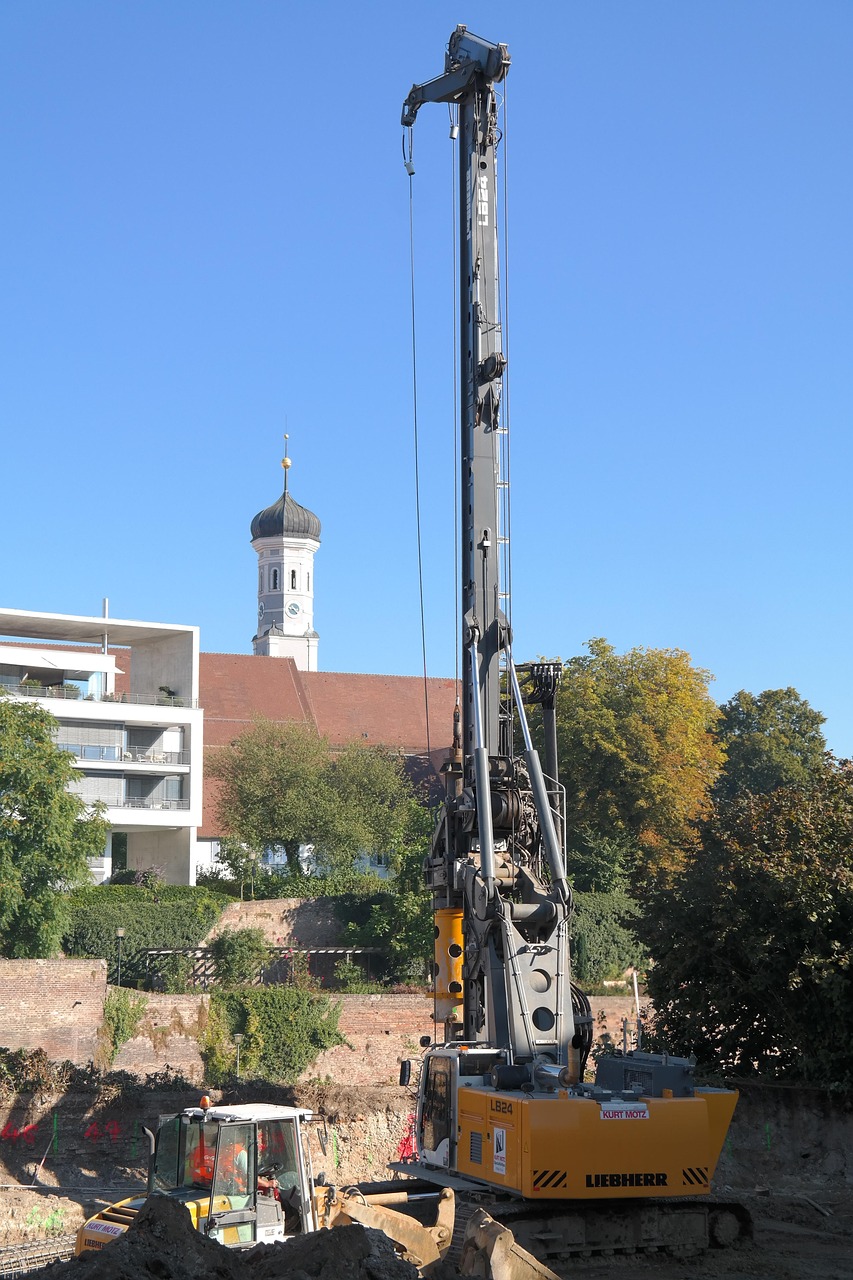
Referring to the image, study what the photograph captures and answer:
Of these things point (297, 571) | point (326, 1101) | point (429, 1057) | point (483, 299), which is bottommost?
point (326, 1101)

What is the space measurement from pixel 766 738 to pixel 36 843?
123 ft

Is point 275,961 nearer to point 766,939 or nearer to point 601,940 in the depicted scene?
point 601,940

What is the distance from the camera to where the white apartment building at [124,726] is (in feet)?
161

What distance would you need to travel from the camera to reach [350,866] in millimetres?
50000

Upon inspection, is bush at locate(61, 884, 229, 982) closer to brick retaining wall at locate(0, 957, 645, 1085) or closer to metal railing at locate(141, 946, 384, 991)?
metal railing at locate(141, 946, 384, 991)

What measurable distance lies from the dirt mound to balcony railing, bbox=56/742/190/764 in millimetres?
39792

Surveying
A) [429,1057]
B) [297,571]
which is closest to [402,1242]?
[429,1057]

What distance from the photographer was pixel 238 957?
39000mm

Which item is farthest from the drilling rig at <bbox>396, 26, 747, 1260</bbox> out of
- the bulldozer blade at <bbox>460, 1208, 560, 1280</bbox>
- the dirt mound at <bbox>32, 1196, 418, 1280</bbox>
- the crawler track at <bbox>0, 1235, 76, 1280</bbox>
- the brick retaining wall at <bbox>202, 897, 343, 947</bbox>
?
the brick retaining wall at <bbox>202, 897, 343, 947</bbox>

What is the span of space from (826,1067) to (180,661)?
34404mm

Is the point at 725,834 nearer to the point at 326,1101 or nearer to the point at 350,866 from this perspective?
the point at 326,1101

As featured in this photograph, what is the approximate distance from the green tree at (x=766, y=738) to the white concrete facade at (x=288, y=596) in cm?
4328

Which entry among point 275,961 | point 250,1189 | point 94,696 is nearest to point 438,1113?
point 250,1189

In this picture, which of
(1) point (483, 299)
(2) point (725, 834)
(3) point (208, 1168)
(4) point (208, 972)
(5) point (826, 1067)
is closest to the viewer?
(3) point (208, 1168)
